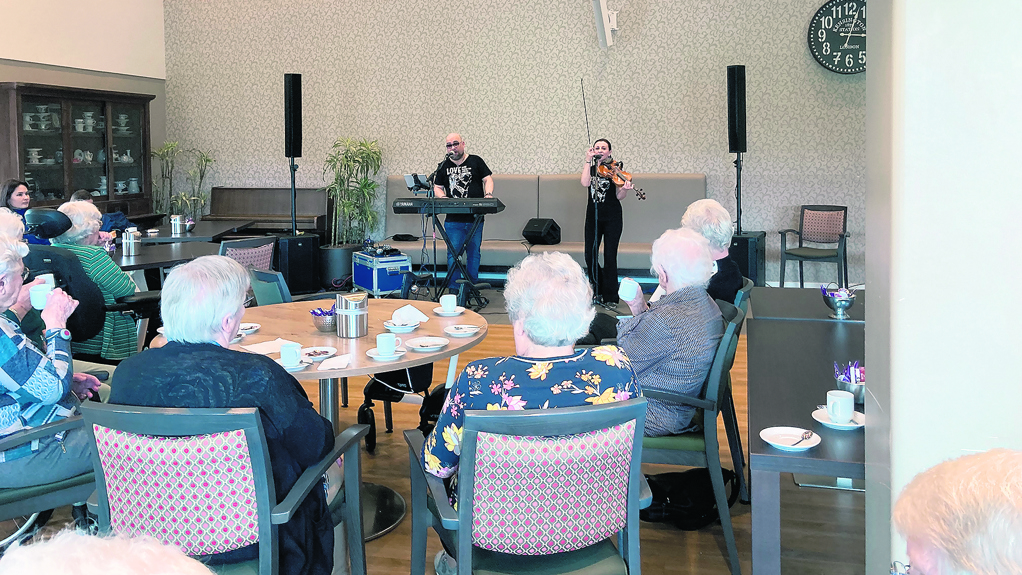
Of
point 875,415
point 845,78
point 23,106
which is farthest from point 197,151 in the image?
point 875,415

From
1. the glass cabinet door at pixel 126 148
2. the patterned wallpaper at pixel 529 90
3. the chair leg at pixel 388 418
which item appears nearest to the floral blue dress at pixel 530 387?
the chair leg at pixel 388 418

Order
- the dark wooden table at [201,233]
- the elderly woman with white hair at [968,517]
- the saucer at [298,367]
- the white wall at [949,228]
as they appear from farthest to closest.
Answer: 1. the dark wooden table at [201,233]
2. the saucer at [298,367]
3. the white wall at [949,228]
4. the elderly woman with white hair at [968,517]

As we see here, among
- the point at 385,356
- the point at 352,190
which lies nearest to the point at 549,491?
the point at 385,356

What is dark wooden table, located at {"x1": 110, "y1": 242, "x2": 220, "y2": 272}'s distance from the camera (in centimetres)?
459

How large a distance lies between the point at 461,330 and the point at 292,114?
16.2ft

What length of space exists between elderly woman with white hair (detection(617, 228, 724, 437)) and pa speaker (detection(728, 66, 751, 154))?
182 inches

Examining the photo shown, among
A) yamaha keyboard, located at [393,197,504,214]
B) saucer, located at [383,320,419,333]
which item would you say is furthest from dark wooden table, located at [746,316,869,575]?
yamaha keyboard, located at [393,197,504,214]

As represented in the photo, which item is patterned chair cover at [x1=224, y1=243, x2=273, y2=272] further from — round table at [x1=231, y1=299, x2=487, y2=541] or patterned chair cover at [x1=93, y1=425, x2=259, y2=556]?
patterned chair cover at [x1=93, y1=425, x2=259, y2=556]

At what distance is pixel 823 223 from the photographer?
784 centimetres

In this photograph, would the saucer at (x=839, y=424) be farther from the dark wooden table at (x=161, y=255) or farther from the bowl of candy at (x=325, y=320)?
the dark wooden table at (x=161, y=255)

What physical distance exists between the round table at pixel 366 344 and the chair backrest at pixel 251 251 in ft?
5.08

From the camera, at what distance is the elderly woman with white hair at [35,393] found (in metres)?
2.27

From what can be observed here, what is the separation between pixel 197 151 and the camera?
9.58 meters

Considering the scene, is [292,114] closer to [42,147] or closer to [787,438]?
[42,147]
